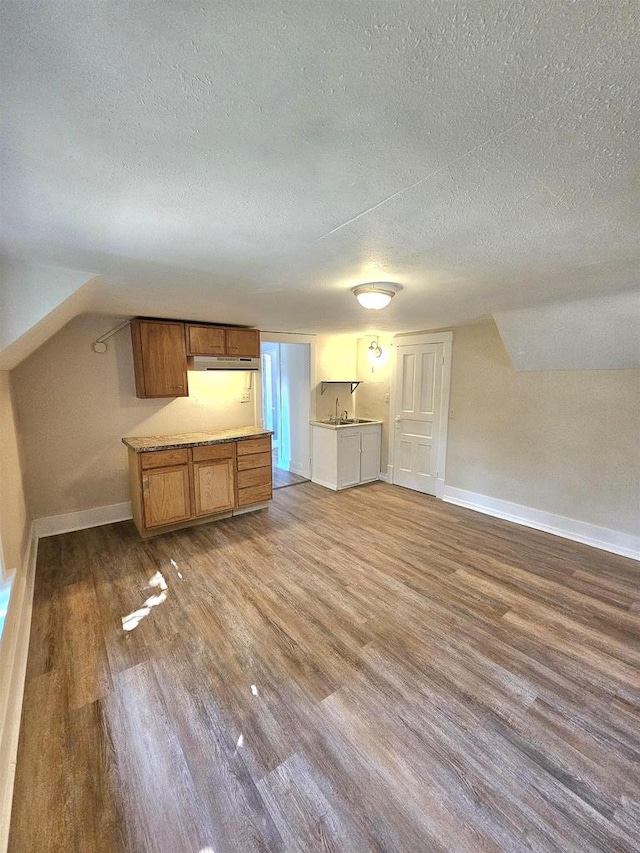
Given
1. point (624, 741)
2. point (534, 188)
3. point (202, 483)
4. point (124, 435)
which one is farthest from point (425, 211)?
point (124, 435)

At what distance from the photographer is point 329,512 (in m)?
4.13

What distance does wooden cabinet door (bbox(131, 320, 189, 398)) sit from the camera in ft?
11.6

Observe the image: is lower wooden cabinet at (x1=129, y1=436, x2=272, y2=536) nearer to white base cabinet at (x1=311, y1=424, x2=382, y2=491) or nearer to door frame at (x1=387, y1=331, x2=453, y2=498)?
white base cabinet at (x1=311, y1=424, x2=382, y2=491)

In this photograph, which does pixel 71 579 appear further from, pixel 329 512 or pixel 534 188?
pixel 534 188

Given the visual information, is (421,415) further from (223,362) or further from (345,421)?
(223,362)

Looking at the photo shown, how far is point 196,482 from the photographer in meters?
3.63

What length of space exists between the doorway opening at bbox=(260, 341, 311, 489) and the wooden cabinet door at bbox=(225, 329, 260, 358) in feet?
2.47

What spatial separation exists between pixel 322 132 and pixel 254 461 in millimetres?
3424

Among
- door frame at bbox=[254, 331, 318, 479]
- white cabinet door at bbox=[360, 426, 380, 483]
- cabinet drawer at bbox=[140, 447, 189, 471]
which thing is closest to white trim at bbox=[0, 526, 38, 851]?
cabinet drawer at bbox=[140, 447, 189, 471]

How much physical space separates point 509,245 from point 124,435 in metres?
3.82

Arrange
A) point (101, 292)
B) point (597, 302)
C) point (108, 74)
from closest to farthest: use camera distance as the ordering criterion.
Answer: point (108, 74)
point (101, 292)
point (597, 302)

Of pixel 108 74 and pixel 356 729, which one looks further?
pixel 356 729

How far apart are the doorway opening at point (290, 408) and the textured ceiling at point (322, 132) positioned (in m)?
3.48

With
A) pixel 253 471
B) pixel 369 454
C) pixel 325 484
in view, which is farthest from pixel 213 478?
pixel 369 454
